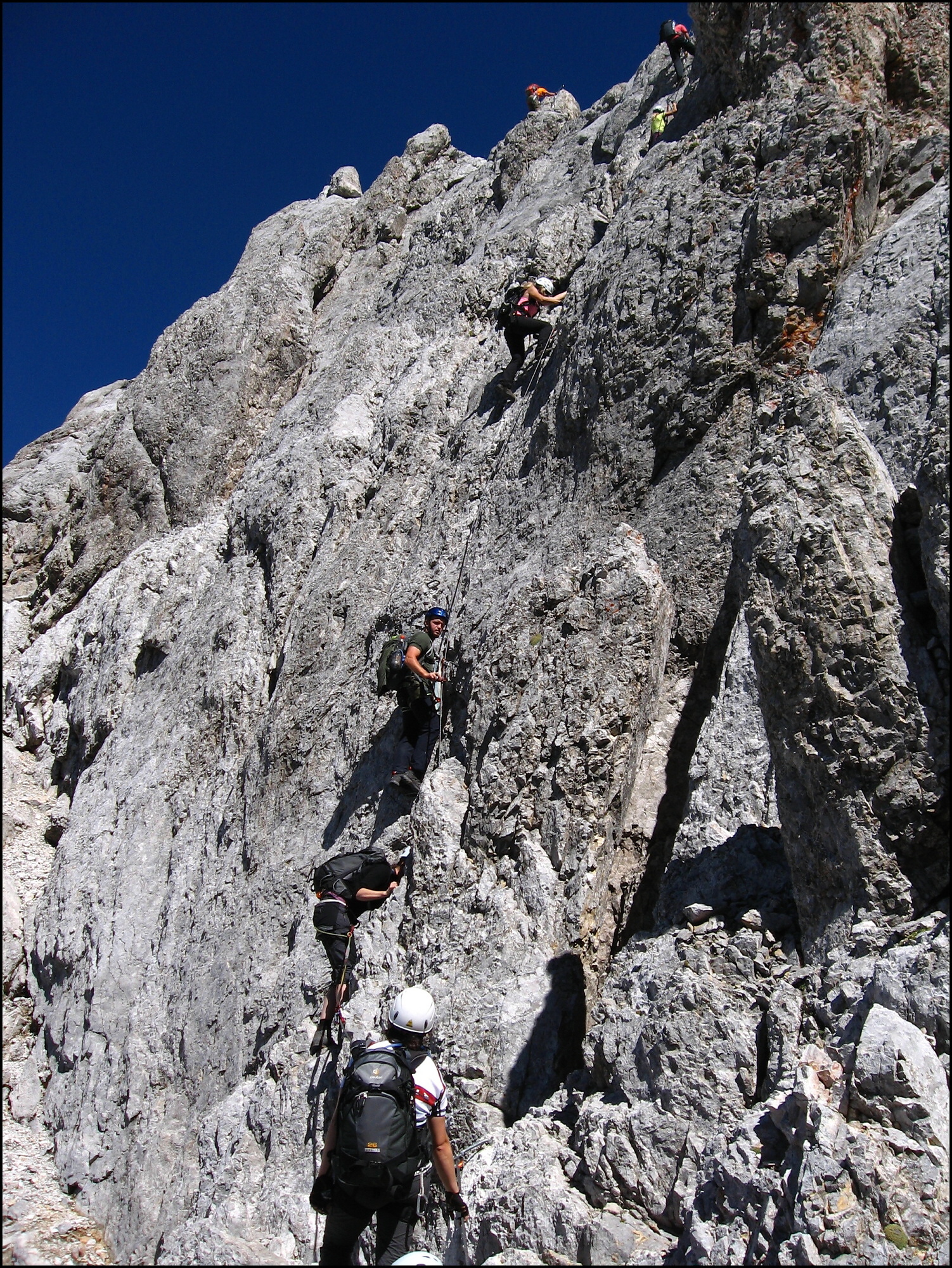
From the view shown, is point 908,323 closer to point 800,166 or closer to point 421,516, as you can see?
point 800,166

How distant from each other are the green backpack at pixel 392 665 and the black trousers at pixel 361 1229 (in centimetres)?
546

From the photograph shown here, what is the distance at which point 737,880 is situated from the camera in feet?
22.4

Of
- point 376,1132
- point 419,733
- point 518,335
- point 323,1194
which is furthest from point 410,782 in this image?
point 518,335

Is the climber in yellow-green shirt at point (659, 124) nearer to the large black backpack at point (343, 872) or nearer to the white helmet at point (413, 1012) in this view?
the large black backpack at point (343, 872)

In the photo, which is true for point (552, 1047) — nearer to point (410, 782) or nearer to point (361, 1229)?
point (361, 1229)

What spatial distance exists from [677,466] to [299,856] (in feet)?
21.4

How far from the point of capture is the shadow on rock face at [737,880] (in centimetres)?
659

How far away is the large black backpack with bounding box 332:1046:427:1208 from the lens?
561 centimetres

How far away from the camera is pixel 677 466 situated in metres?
9.74

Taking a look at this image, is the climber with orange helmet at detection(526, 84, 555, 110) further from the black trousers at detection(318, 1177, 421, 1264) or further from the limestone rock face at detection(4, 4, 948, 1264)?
the black trousers at detection(318, 1177, 421, 1264)

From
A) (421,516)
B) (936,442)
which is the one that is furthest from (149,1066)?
(936,442)

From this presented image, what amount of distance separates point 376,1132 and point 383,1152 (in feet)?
0.39

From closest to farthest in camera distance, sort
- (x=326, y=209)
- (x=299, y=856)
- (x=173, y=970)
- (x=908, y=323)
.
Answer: (x=908, y=323), (x=299, y=856), (x=173, y=970), (x=326, y=209)

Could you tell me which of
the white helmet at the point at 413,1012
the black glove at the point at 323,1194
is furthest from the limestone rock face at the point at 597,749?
the white helmet at the point at 413,1012
